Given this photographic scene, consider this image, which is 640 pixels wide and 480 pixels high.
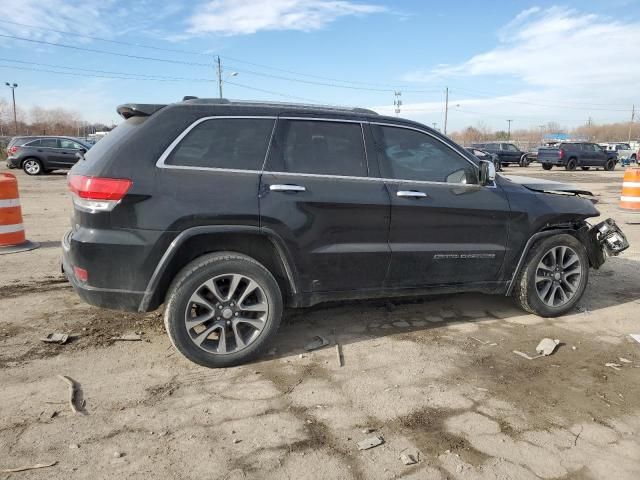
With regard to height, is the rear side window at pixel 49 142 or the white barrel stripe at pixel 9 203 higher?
the rear side window at pixel 49 142

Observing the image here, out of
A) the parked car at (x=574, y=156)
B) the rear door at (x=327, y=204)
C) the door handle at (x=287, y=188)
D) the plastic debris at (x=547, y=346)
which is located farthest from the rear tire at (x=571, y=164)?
the door handle at (x=287, y=188)

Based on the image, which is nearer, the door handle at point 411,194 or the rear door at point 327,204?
the rear door at point 327,204

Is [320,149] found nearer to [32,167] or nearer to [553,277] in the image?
[553,277]

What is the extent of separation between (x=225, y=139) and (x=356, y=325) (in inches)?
79.7

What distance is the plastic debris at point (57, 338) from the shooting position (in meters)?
4.02

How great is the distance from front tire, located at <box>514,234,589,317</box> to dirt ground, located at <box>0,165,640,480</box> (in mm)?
163

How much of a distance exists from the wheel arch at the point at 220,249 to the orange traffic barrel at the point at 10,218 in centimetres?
478

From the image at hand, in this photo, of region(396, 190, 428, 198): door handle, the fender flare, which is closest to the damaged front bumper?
the fender flare

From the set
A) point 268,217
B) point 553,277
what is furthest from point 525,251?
point 268,217

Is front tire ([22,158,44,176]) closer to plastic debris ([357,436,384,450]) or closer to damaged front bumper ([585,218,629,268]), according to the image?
damaged front bumper ([585,218,629,268])

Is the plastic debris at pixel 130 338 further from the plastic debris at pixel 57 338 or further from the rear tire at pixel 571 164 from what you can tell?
the rear tire at pixel 571 164

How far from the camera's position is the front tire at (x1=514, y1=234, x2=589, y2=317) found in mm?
4633

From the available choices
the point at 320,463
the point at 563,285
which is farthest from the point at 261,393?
the point at 563,285

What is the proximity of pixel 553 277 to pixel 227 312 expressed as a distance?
10.2ft
